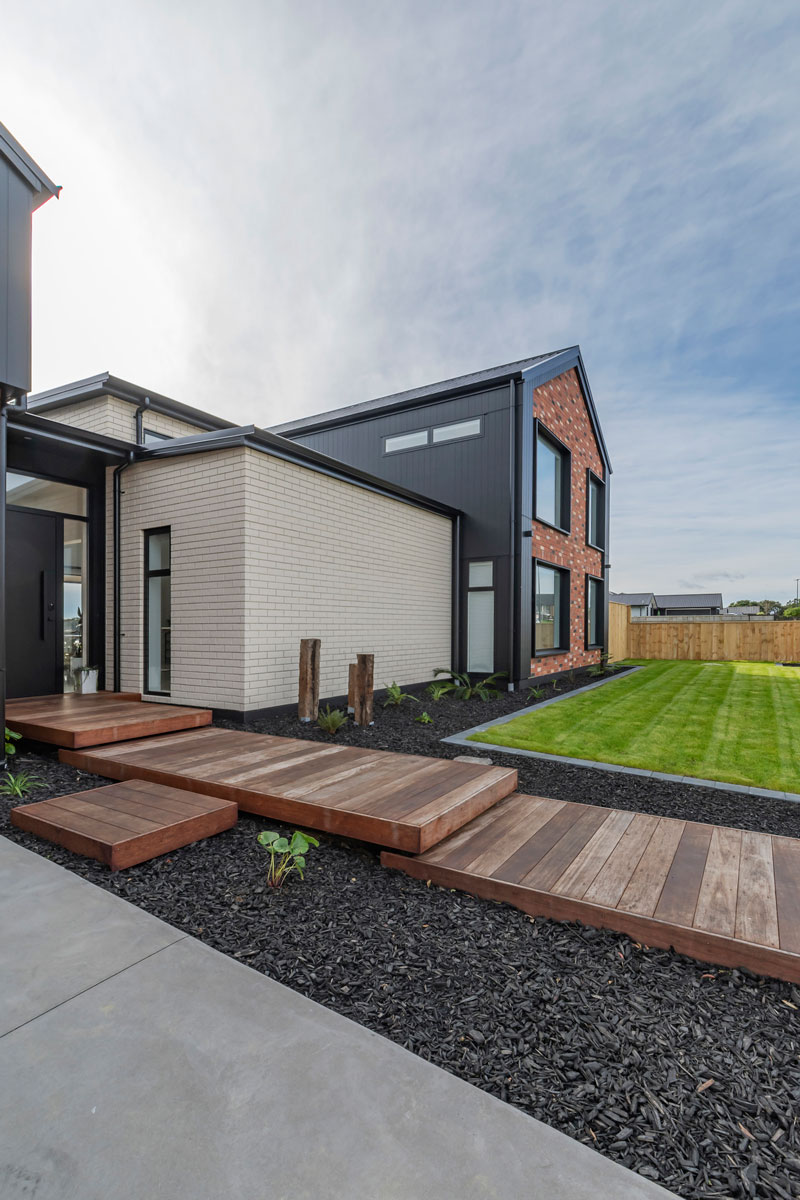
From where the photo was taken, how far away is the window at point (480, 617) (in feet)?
33.8

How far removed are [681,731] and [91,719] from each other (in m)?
6.47

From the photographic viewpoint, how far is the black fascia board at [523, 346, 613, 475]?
10.3 metres

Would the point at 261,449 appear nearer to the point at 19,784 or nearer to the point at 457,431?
the point at 19,784

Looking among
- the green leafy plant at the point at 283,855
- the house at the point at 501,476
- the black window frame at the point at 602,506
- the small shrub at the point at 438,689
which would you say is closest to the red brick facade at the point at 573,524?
the house at the point at 501,476

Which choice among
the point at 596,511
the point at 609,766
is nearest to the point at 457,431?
the point at 596,511

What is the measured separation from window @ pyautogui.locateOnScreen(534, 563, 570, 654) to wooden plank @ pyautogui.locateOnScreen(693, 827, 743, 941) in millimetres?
7811

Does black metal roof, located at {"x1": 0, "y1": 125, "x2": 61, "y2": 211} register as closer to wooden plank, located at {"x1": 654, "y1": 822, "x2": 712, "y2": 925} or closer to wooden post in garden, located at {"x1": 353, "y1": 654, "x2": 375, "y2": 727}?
wooden post in garden, located at {"x1": 353, "y1": 654, "x2": 375, "y2": 727}

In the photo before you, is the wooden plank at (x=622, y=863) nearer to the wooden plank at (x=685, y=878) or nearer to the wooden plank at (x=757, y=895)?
the wooden plank at (x=685, y=878)

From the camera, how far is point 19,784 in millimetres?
3771

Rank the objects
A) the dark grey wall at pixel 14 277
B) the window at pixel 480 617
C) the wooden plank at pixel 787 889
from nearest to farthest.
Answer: the wooden plank at pixel 787 889, the dark grey wall at pixel 14 277, the window at pixel 480 617

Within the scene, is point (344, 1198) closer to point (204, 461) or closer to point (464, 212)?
point (204, 461)

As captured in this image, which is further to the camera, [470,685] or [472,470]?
[472,470]

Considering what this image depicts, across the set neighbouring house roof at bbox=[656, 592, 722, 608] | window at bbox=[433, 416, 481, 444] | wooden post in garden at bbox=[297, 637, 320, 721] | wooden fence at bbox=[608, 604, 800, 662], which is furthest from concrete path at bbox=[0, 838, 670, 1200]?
neighbouring house roof at bbox=[656, 592, 722, 608]

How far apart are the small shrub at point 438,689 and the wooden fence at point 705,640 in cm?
989
